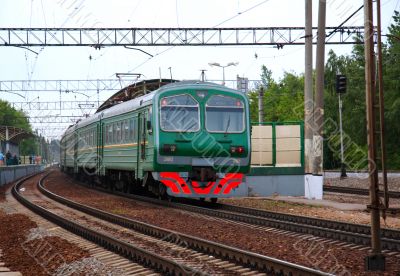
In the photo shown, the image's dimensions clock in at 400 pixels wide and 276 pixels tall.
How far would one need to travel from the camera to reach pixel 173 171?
16.4 meters

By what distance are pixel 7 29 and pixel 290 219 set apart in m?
18.9

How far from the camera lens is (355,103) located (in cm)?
6128

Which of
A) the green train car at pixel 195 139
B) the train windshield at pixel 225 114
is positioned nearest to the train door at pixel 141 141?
the green train car at pixel 195 139

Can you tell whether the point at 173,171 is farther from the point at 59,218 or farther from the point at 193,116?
the point at 59,218

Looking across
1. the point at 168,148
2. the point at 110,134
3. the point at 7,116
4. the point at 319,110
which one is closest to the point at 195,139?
the point at 168,148

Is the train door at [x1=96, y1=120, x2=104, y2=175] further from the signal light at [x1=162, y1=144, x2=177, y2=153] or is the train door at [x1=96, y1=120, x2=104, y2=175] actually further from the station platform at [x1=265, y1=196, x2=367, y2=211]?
the signal light at [x1=162, y1=144, x2=177, y2=153]

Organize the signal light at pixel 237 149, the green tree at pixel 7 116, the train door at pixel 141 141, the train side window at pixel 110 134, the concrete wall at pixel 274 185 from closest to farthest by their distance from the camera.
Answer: the signal light at pixel 237 149 → the train door at pixel 141 141 → the concrete wall at pixel 274 185 → the train side window at pixel 110 134 → the green tree at pixel 7 116

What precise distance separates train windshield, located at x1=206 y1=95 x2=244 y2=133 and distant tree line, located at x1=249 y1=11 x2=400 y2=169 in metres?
27.5

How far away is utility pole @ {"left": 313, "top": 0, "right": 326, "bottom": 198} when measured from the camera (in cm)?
1922

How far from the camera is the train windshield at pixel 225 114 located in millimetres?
16875

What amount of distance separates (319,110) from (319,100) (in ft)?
1.61

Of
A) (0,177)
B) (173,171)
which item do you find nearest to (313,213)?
(173,171)

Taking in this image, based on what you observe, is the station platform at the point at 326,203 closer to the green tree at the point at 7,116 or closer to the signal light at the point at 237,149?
the signal light at the point at 237,149

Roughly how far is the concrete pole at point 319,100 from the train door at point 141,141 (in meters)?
5.30
